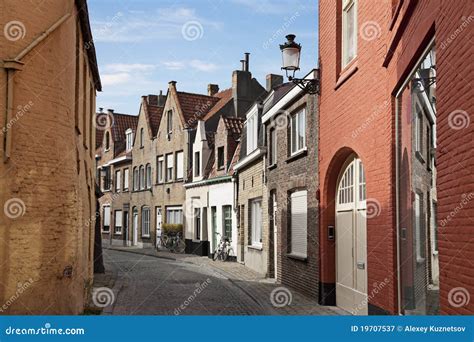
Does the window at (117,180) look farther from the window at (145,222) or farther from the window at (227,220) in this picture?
the window at (227,220)

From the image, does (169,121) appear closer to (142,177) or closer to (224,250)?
(142,177)

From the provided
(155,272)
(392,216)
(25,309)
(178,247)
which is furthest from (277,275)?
(178,247)

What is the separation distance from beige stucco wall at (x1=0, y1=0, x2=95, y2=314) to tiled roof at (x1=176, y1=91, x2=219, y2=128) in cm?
2492

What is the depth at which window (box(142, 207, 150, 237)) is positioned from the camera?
128ft

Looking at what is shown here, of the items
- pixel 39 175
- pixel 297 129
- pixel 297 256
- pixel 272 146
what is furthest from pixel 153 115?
pixel 39 175

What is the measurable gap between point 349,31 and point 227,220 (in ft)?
52.8

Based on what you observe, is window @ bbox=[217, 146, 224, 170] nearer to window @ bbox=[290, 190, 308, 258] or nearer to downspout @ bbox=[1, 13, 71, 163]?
window @ bbox=[290, 190, 308, 258]

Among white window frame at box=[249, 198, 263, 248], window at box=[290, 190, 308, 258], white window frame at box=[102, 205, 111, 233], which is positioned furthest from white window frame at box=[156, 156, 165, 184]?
window at box=[290, 190, 308, 258]

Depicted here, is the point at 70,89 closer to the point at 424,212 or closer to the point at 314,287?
the point at 424,212

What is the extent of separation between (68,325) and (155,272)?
16630mm

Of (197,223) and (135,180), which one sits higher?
(135,180)

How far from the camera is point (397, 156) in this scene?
8961mm

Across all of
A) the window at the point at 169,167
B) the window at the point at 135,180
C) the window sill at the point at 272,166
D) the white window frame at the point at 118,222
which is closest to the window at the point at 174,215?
the window at the point at 169,167

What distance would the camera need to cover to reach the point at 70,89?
979cm
